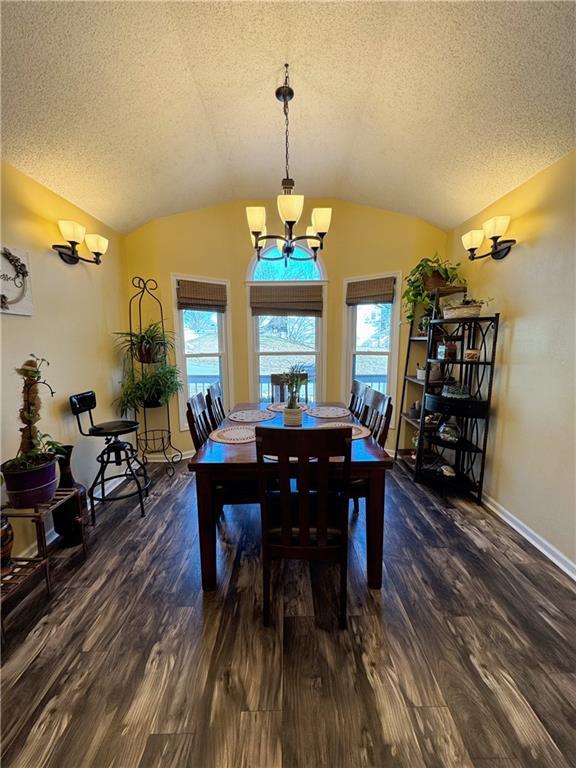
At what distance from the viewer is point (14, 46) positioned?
1.51m

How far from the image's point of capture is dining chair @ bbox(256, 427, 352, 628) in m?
1.34

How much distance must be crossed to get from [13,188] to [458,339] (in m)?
3.66

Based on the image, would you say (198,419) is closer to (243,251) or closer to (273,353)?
(273,353)

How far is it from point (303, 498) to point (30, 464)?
162 centimetres

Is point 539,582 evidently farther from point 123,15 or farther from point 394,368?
point 123,15

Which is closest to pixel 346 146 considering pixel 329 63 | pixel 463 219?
pixel 329 63

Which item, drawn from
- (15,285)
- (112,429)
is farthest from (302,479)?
(15,285)

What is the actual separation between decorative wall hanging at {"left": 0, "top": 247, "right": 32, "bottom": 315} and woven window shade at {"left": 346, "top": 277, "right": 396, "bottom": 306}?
10.1 ft

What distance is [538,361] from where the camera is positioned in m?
2.15

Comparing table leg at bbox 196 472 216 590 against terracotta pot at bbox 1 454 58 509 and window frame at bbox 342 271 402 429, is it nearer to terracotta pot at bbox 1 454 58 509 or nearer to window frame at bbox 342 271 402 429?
terracotta pot at bbox 1 454 58 509

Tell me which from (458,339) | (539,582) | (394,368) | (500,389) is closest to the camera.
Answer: (539,582)

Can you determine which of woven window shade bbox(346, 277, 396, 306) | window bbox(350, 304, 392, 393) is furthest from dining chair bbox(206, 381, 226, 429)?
woven window shade bbox(346, 277, 396, 306)

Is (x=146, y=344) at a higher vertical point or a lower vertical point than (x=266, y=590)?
higher

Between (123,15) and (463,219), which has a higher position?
(123,15)
